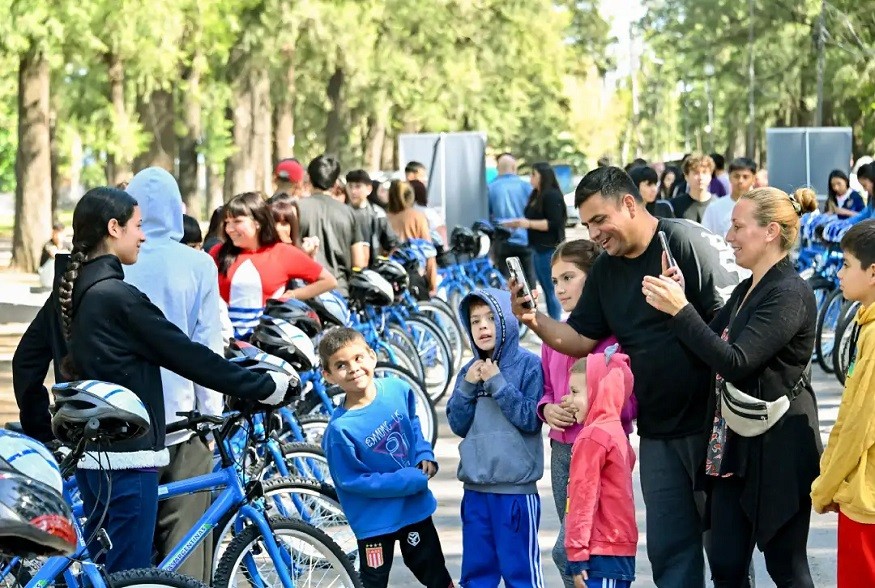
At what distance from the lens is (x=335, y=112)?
1891 inches

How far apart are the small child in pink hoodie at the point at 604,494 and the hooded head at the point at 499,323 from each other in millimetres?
621

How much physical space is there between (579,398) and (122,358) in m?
1.63

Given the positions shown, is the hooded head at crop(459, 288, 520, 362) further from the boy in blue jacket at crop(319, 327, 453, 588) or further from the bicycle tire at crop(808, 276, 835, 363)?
the bicycle tire at crop(808, 276, 835, 363)

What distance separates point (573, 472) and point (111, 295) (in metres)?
1.64

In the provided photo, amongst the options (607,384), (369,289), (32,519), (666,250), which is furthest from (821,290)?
(32,519)

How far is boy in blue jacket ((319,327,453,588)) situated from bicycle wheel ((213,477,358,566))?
0.10m

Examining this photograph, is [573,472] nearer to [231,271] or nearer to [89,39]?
[231,271]

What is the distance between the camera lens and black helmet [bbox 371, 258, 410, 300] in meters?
13.2

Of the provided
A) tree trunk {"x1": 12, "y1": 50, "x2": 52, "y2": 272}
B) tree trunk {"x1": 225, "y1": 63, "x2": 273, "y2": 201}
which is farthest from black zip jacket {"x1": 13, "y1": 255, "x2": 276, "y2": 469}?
tree trunk {"x1": 225, "y1": 63, "x2": 273, "y2": 201}

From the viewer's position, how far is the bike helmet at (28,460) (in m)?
3.99

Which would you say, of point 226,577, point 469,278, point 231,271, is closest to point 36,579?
point 226,577

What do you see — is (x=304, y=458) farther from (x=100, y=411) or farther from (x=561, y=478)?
(x=100, y=411)

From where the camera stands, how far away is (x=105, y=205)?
19.5 feet

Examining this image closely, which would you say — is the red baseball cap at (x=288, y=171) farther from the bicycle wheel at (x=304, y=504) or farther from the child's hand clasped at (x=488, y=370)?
the child's hand clasped at (x=488, y=370)
